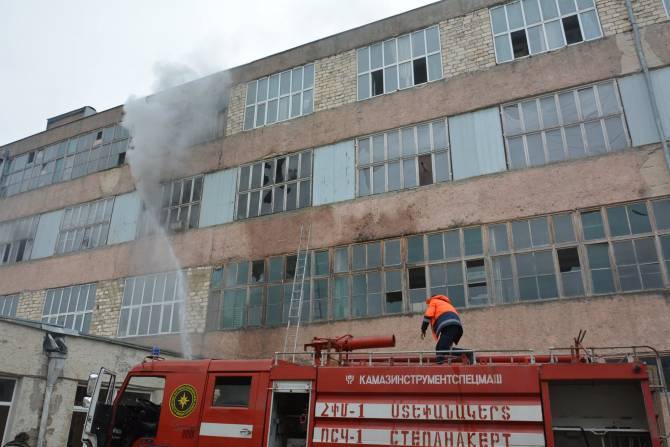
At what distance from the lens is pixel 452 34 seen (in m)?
15.3

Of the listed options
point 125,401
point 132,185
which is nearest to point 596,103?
point 125,401

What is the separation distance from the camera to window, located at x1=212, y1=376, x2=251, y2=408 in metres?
7.31

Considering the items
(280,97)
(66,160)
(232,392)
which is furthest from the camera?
(66,160)

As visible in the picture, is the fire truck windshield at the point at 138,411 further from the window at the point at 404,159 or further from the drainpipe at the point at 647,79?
the drainpipe at the point at 647,79

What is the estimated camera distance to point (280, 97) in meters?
17.9

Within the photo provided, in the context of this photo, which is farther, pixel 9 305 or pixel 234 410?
pixel 9 305

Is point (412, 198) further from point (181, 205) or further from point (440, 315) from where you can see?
point (181, 205)

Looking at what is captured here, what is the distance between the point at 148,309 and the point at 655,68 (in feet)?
51.5

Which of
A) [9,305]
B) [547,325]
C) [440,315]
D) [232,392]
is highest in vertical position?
[9,305]

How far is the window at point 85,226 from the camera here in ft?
64.7

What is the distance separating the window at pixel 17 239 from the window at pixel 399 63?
15070mm

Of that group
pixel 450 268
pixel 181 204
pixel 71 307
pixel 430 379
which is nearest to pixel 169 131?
pixel 181 204

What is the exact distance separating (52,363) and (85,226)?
32.1ft

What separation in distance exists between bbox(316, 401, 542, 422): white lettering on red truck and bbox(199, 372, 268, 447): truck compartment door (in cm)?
85
